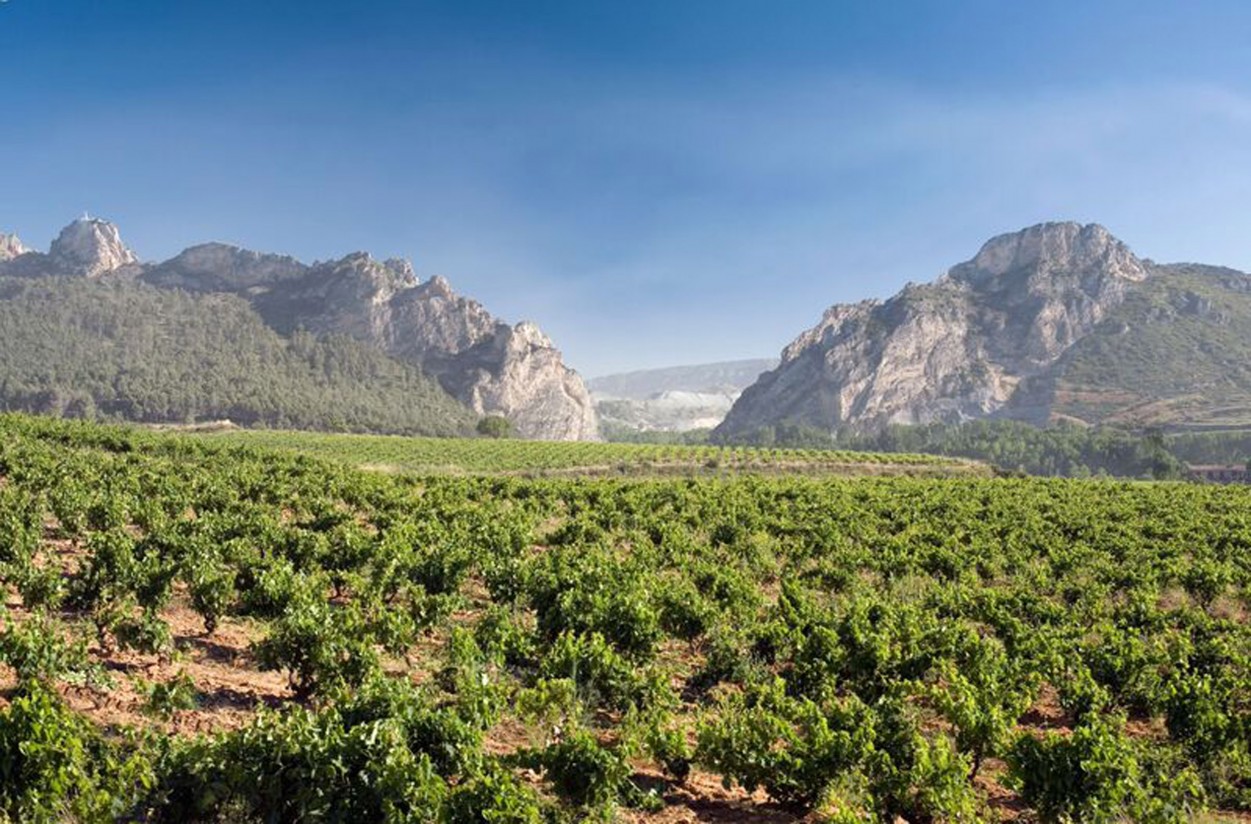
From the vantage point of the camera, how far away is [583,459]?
9238cm

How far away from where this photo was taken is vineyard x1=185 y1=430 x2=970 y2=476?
83.2 meters

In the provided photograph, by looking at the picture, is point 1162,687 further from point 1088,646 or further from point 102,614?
point 102,614

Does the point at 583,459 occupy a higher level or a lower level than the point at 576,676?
higher

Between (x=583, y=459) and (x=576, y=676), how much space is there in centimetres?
7871

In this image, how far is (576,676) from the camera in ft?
45.3

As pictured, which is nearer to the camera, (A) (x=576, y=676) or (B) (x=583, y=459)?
(A) (x=576, y=676)

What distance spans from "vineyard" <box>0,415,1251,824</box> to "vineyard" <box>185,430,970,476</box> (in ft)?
162

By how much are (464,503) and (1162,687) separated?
33.2 metres

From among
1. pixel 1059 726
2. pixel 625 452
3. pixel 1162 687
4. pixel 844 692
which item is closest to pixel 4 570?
pixel 844 692

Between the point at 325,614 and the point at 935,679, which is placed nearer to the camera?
the point at 325,614

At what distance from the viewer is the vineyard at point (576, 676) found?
8398 mm

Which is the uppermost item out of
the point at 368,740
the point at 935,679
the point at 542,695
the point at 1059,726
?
the point at 368,740

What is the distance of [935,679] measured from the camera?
17359 millimetres

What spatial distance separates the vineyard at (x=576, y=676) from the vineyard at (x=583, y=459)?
49291mm
